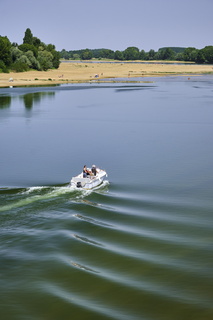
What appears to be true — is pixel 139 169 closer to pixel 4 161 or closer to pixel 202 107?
pixel 4 161

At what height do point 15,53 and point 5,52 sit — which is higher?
point 15,53

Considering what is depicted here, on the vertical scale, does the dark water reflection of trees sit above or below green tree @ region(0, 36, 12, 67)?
below

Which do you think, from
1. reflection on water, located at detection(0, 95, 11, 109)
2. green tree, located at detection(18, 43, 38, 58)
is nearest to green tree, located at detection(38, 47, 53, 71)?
green tree, located at detection(18, 43, 38, 58)

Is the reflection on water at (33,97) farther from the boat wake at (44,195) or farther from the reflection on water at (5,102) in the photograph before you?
the boat wake at (44,195)

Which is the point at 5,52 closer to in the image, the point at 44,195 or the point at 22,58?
the point at 22,58

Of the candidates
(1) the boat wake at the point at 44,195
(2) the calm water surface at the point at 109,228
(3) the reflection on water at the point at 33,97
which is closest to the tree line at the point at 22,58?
(3) the reflection on water at the point at 33,97

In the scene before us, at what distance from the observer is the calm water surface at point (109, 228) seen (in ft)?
73.8

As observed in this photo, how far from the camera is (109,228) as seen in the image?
3116 centimetres

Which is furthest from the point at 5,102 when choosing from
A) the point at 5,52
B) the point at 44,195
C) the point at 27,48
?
the point at 27,48

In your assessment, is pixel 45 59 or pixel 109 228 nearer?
pixel 109 228

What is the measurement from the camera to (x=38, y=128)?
72688mm

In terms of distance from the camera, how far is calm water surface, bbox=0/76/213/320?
2248cm

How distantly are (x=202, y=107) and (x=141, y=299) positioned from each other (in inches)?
3024

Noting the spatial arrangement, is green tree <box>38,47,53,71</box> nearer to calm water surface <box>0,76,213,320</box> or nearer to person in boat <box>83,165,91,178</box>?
calm water surface <box>0,76,213,320</box>
